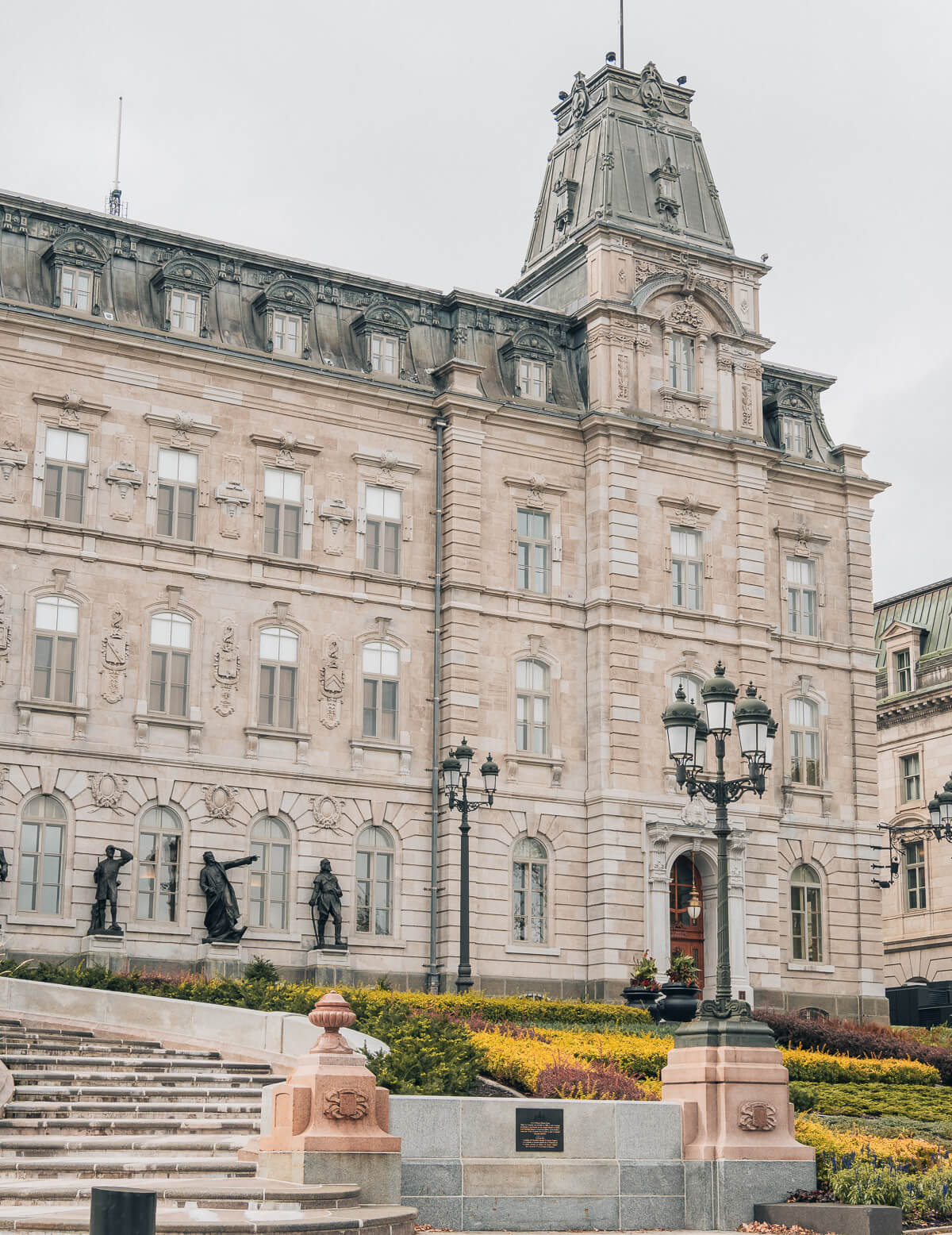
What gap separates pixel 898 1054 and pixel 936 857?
27872 millimetres

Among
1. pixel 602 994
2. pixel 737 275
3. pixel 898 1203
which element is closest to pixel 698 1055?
pixel 898 1203

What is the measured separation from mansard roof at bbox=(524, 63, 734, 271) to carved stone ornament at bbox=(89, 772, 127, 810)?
20.9m

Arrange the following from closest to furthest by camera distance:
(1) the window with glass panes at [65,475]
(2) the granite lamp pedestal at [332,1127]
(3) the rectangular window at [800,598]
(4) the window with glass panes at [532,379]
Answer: (2) the granite lamp pedestal at [332,1127]
(1) the window with glass panes at [65,475]
(4) the window with glass panes at [532,379]
(3) the rectangular window at [800,598]

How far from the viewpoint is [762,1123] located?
2295cm

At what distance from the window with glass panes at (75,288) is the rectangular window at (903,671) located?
117 feet

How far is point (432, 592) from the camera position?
45.3 m

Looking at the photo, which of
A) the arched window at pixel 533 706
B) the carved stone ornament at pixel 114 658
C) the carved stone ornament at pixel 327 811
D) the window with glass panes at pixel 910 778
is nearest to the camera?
the carved stone ornament at pixel 114 658

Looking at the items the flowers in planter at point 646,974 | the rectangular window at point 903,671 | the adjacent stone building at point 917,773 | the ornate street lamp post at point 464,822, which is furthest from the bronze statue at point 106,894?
the rectangular window at point 903,671

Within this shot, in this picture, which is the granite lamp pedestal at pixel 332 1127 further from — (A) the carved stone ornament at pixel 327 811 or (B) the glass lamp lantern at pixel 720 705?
(A) the carved stone ornament at pixel 327 811

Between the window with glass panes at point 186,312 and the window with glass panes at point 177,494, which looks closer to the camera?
the window with glass panes at point 177,494

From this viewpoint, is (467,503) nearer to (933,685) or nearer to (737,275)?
(737,275)

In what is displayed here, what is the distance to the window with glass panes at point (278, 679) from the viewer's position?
42.6 metres

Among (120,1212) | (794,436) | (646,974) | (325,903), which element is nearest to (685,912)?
(646,974)

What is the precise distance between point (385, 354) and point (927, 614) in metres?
28.5
